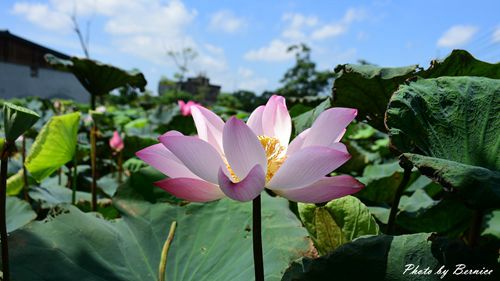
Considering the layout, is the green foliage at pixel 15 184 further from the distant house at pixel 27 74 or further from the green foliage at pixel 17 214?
the distant house at pixel 27 74

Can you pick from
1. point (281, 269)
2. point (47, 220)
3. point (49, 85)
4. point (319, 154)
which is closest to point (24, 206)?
point (47, 220)

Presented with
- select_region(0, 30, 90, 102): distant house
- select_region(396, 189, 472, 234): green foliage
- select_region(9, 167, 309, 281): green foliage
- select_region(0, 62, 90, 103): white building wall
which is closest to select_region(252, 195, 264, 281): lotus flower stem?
select_region(9, 167, 309, 281): green foliage

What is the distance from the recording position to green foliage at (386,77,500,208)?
1.52 ft

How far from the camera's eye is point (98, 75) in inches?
63.7

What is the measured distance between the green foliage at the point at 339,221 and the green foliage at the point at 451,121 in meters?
0.12

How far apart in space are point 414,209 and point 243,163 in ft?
2.11

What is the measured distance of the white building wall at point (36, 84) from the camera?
59.6ft

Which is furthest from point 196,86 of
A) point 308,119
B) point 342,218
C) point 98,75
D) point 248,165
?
point 248,165

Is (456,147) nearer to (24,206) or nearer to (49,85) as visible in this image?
(24,206)

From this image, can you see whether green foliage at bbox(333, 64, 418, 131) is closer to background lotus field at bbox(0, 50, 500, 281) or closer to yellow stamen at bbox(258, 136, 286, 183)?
background lotus field at bbox(0, 50, 500, 281)

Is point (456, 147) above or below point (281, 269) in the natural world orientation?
above

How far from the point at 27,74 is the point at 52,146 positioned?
2058 centimetres

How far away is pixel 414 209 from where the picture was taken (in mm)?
918

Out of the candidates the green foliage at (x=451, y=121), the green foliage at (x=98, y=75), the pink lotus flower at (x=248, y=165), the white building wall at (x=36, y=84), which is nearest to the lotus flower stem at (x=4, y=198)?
the pink lotus flower at (x=248, y=165)
